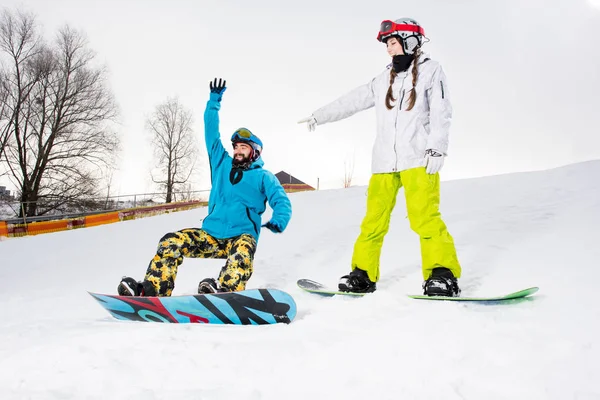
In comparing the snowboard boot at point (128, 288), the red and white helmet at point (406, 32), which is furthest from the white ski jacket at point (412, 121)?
the snowboard boot at point (128, 288)

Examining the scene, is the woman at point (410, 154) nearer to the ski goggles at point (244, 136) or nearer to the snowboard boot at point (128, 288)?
the ski goggles at point (244, 136)

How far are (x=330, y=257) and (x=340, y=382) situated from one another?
357 centimetres

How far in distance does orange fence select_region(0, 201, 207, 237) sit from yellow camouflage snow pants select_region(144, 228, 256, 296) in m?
12.1

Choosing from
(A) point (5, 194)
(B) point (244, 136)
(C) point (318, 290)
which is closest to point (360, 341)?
(C) point (318, 290)

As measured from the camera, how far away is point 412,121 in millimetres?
3227

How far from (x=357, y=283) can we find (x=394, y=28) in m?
1.93

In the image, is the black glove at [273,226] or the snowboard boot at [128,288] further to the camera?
the black glove at [273,226]

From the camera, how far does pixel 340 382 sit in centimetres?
179

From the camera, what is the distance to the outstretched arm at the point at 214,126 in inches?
148

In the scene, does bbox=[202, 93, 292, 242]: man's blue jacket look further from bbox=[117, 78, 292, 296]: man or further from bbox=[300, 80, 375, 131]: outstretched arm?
bbox=[300, 80, 375, 131]: outstretched arm

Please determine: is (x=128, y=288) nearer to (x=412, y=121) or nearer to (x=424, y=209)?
(x=424, y=209)

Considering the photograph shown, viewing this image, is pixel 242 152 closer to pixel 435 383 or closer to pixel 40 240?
pixel 435 383

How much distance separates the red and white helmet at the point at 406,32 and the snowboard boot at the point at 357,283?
172cm

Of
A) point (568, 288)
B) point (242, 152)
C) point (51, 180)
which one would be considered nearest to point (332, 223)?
point (242, 152)
